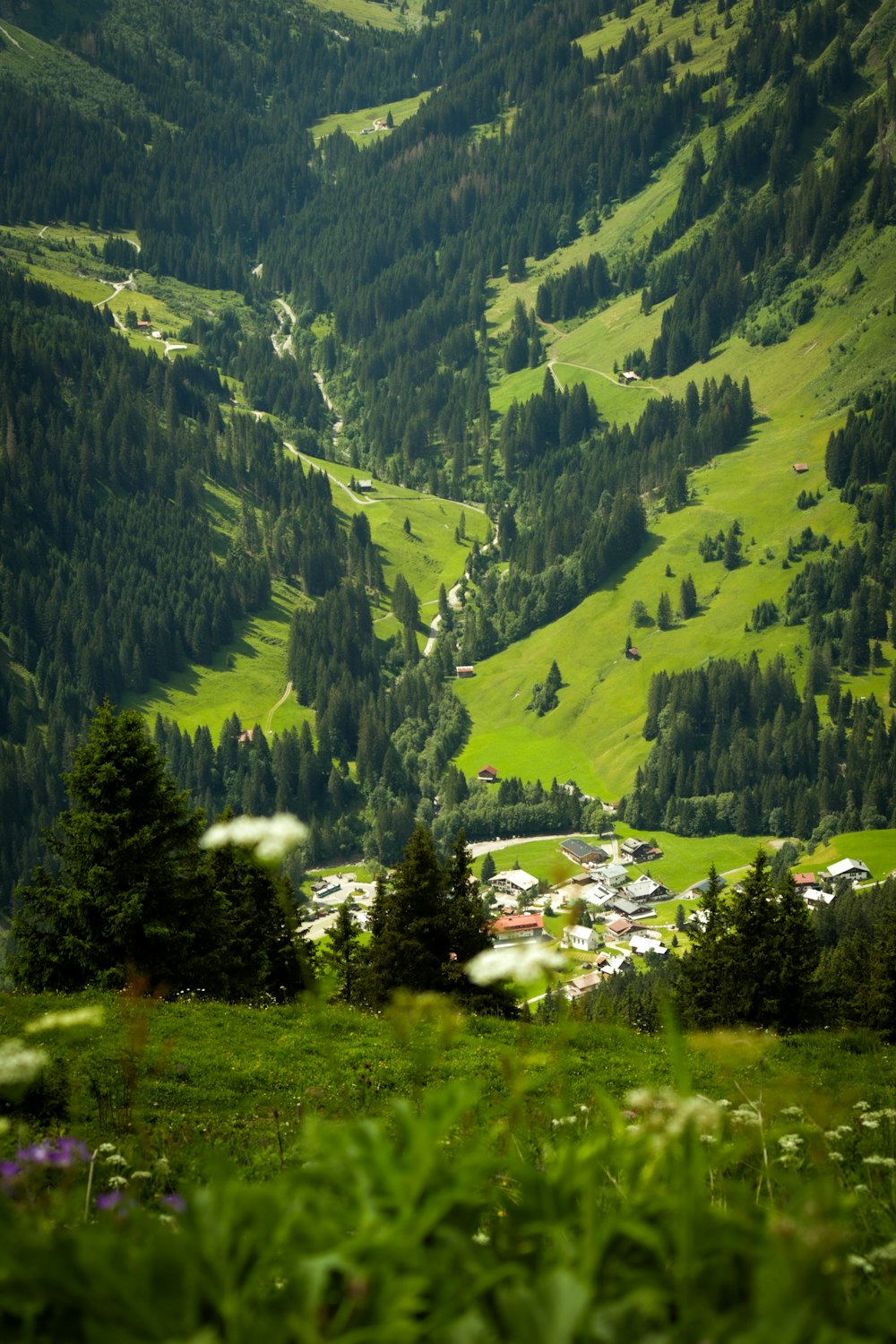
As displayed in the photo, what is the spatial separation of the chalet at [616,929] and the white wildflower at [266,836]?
175781 mm

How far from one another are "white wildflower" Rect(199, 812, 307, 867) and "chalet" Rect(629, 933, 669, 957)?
165m

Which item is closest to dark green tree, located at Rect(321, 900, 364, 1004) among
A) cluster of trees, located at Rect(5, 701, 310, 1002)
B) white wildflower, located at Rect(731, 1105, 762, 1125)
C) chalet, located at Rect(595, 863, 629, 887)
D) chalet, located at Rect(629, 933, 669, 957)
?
cluster of trees, located at Rect(5, 701, 310, 1002)

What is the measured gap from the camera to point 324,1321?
5.06 meters

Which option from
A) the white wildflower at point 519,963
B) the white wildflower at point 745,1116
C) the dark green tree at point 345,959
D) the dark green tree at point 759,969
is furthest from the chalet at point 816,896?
the white wildflower at point 519,963

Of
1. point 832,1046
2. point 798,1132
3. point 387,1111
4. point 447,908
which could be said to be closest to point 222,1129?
point 387,1111

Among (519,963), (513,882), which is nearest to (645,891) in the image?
(513,882)

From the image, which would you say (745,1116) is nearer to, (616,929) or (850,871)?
(616,929)

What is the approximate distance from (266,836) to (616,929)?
17934cm

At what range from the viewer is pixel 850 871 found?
18400 cm

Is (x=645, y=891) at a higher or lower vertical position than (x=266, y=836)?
higher

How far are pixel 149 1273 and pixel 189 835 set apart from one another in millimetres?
34640

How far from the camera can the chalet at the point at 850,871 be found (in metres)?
182

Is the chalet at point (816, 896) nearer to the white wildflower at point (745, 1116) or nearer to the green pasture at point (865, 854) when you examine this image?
the green pasture at point (865, 854)

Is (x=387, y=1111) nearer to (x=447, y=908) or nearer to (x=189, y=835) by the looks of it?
(x=189, y=835)
